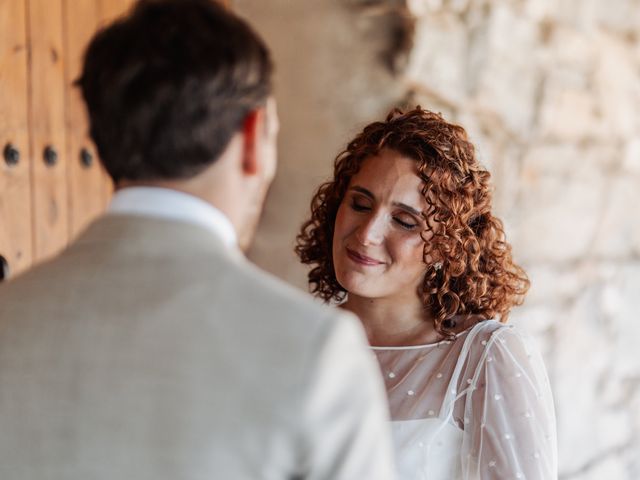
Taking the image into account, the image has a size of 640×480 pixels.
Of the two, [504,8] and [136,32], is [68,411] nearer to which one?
[136,32]

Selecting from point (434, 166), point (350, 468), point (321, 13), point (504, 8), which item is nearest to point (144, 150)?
point (350, 468)

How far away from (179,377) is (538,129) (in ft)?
7.08

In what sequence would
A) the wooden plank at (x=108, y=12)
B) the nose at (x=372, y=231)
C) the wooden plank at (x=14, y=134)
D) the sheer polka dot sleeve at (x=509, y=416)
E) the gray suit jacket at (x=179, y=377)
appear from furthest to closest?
the wooden plank at (x=108, y=12) → the wooden plank at (x=14, y=134) → the nose at (x=372, y=231) → the sheer polka dot sleeve at (x=509, y=416) → the gray suit jacket at (x=179, y=377)

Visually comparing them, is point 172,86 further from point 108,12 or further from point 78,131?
point 108,12

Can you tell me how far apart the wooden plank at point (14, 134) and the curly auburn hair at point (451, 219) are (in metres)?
0.67

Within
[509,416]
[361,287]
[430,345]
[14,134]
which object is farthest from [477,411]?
[14,134]

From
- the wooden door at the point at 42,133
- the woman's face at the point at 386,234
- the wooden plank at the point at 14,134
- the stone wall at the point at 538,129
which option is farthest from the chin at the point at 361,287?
the stone wall at the point at 538,129

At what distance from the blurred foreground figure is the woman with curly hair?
2.35 feet

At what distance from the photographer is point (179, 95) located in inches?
29.5

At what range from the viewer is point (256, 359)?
71 cm

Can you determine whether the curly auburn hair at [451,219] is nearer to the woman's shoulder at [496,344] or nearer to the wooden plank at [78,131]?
the woman's shoulder at [496,344]

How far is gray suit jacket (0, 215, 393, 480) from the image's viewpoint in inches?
27.6

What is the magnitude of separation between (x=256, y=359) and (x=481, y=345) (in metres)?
0.86

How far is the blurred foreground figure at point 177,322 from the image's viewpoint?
2.31 feet
